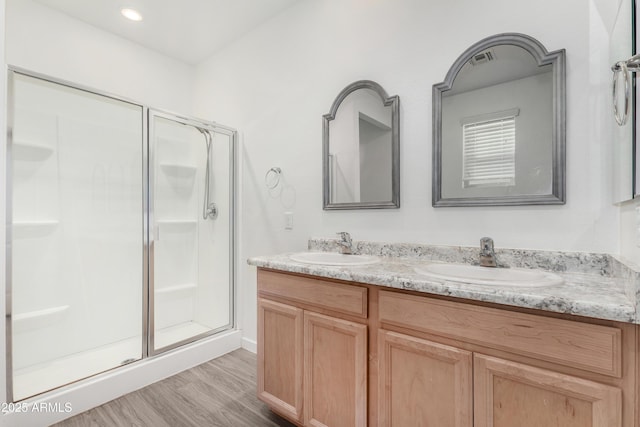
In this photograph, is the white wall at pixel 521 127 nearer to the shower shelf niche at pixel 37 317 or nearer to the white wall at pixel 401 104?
the white wall at pixel 401 104

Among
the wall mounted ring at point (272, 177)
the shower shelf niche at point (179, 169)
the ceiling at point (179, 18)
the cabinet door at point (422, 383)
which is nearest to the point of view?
the cabinet door at point (422, 383)

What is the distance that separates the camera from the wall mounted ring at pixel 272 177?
2404 mm

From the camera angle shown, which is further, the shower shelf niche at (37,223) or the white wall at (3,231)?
the shower shelf niche at (37,223)

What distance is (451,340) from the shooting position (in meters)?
1.07

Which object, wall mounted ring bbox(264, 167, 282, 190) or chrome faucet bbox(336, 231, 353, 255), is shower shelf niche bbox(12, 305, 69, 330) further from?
chrome faucet bbox(336, 231, 353, 255)

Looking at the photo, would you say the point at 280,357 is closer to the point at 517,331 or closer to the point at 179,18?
the point at 517,331

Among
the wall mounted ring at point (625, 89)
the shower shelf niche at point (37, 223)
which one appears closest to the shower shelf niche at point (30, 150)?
the shower shelf niche at point (37, 223)

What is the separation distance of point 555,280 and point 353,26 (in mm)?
1849

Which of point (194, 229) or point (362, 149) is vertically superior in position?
point (362, 149)

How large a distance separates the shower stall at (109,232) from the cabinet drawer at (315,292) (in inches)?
43.0

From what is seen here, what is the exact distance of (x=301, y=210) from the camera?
226 centimetres

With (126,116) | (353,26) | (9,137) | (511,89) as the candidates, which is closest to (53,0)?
(126,116)

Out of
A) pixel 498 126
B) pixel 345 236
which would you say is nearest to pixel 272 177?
pixel 345 236

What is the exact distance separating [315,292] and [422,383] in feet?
1.94
